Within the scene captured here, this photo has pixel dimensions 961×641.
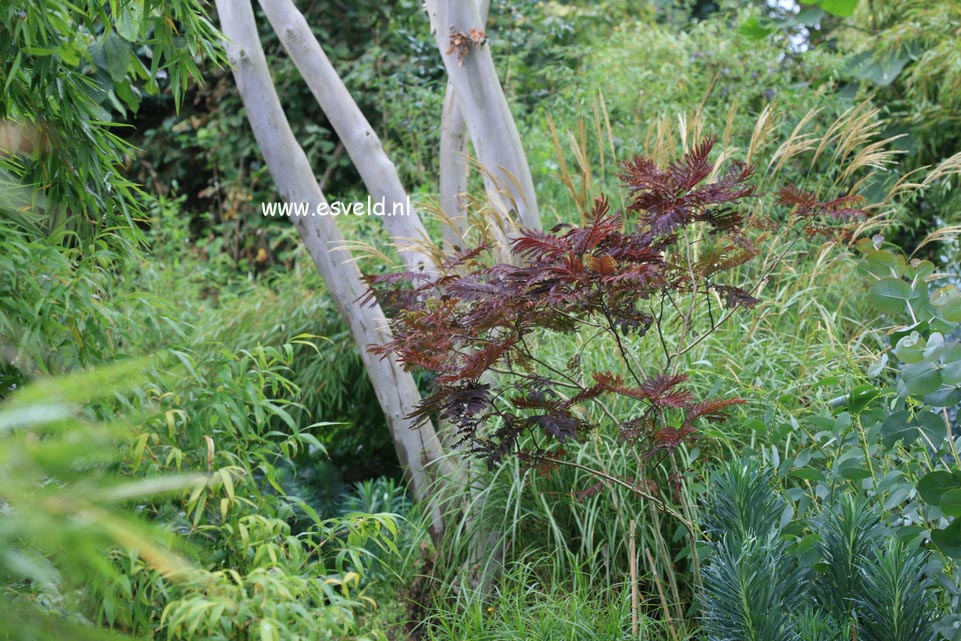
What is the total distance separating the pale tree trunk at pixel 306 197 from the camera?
3660 mm

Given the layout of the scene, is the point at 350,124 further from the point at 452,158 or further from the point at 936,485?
the point at 936,485

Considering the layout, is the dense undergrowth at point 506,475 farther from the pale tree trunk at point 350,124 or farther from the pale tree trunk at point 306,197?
the pale tree trunk at point 350,124

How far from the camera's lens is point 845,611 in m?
1.73

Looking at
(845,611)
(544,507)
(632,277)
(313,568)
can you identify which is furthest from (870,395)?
(313,568)

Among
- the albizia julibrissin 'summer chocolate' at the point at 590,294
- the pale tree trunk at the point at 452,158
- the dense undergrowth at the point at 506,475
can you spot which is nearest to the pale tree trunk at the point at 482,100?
the dense undergrowth at the point at 506,475

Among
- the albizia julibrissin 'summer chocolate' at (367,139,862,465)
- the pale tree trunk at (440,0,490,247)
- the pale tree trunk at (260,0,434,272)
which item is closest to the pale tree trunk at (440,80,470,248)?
the pale tree trunk at (440,0,490,247)

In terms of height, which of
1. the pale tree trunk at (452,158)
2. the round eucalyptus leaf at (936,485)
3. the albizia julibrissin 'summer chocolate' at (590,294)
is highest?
the pale tree trunk at (452,158)

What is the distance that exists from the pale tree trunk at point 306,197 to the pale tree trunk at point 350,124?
6.1 inches

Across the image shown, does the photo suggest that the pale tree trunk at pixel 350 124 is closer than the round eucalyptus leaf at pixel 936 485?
No

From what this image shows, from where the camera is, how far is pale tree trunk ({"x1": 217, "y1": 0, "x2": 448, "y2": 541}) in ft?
12.0

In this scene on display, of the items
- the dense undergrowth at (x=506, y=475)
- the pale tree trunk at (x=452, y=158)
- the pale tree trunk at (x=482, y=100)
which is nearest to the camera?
the dense undergrowth at (x=506, y=475)

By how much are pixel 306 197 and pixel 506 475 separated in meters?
1.61

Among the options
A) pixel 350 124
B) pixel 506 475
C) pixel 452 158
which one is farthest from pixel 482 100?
pixel 506 475

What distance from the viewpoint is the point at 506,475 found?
295 cm
